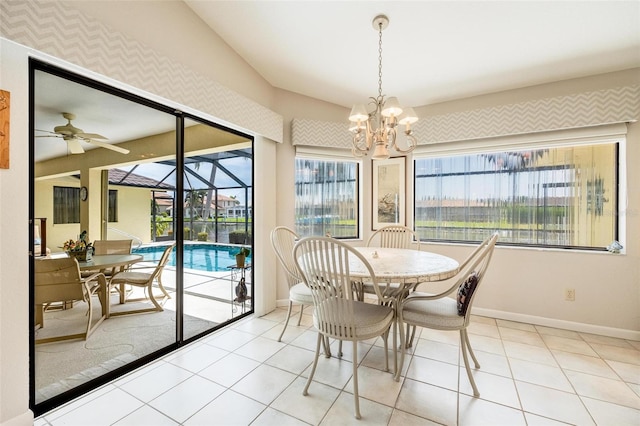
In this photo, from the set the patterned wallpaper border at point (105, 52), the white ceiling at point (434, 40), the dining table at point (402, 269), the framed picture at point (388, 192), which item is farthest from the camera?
the framed picture at point (388, 192)

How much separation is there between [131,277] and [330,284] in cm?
187

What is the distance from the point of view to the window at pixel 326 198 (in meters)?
3.74

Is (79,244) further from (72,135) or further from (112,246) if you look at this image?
(72,135)

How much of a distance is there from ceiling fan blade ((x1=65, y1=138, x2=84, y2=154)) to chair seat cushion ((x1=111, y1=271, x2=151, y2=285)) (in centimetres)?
103

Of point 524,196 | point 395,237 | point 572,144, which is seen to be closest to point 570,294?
point 524,196

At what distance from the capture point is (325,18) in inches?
84.4

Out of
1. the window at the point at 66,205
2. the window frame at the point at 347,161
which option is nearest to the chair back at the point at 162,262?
the window at the point at 66,205

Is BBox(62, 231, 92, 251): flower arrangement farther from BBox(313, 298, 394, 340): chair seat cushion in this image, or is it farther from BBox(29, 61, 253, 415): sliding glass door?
BBox(313, 298, 394, 340): chair seat cushion

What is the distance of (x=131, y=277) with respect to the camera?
7.75 feet

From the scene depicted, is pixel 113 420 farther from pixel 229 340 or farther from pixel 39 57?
pixel 39 57

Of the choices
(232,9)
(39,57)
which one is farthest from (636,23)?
(39,57)

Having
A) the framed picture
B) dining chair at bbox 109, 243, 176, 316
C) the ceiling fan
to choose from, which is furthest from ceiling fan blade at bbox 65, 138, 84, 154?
the framed picture

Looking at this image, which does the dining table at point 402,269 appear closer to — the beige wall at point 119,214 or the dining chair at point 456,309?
the dining chair at point 456,309

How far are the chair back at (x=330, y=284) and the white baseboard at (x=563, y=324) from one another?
7.76 feet
